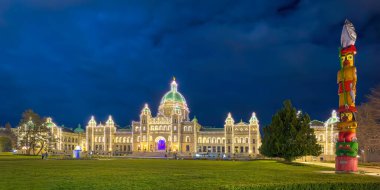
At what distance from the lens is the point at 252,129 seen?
125m

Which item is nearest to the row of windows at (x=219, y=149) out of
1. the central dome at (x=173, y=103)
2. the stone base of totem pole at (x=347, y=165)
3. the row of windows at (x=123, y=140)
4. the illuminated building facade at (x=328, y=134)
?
the central dome at (x=173, y=103)

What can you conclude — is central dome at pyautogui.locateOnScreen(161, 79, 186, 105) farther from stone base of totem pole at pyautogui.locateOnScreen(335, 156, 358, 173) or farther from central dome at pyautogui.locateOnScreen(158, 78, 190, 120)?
stone base of totem pole at pyautogui.locateOnScreen(335, 156, 358, 173)

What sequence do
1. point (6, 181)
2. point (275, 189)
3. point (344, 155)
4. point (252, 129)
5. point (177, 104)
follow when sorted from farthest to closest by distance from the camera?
1. point (177, 104)
2. point (252, 129)
3. point (344, 155)
4. point (6, 181)
5. point (275, 189)

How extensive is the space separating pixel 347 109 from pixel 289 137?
18811 millimetres

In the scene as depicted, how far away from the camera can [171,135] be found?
128 meters

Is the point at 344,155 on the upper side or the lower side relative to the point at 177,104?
lower

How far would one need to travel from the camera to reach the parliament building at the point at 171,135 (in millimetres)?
125062

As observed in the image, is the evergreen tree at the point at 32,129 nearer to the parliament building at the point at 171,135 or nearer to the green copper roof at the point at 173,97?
the parliament building at the point at 171,135

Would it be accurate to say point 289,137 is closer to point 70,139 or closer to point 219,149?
point 219,149

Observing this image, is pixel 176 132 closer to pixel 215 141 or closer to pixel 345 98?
pixel 215 141

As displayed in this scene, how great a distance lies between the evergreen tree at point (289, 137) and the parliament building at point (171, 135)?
217 feet

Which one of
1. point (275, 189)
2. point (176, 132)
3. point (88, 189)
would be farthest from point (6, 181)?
point (176, 132)

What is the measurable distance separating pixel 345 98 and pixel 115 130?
11333 centimetres

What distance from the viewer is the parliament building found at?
125062 mm
